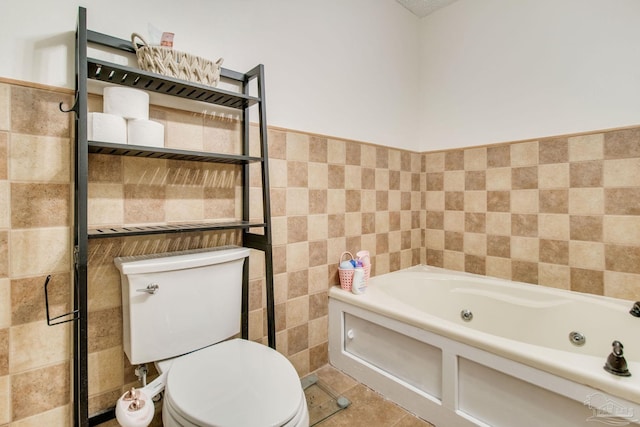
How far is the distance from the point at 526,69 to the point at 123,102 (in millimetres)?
2156

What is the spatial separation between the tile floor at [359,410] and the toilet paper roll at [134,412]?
0.73 meters

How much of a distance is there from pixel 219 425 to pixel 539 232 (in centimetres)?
193

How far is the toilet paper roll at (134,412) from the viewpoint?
93 cm

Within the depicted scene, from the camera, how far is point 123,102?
1.07m

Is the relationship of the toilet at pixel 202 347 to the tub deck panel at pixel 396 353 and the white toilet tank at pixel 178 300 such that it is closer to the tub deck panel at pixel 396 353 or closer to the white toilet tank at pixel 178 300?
the white toilet tank at pixel 178 300

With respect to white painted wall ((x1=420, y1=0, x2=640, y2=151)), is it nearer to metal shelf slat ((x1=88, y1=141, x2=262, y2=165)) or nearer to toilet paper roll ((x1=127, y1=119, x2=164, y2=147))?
metal shelf slat ((x1=88, y1=141, x2=262, y2=165))

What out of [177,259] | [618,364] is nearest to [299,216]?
[177,259]

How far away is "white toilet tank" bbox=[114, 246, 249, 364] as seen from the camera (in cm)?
107

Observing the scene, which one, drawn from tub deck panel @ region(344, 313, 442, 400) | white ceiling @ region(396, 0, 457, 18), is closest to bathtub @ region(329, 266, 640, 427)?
tub deck panel @ region(344, 313, 442, 400)

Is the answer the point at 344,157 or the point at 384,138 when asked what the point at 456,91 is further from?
the point at 344,157

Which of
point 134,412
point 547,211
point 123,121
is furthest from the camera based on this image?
point 547,211

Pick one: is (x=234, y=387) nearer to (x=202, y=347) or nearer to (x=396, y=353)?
(x=202, y=347)

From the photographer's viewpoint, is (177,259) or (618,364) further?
(177,259)

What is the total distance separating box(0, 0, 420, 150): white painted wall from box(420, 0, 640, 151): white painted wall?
21cm
